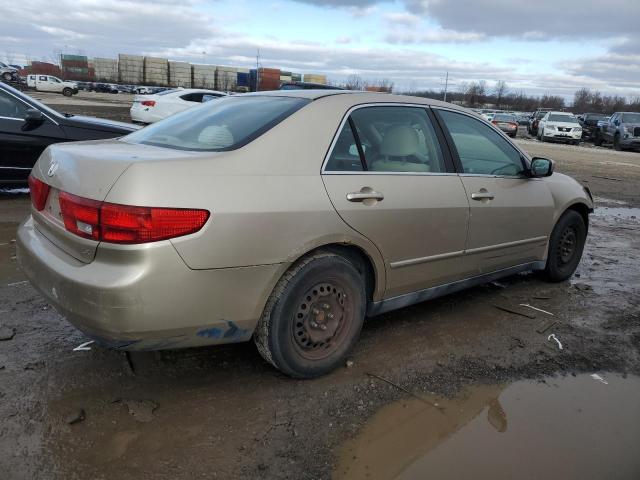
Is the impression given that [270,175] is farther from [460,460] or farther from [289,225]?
[460,460]

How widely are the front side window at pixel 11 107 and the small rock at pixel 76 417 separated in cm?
539

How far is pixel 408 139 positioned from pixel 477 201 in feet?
2.27

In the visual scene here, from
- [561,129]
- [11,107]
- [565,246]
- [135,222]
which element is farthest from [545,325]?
[561,129]

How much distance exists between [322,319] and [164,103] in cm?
1376

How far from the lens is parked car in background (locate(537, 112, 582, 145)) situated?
1097 inches

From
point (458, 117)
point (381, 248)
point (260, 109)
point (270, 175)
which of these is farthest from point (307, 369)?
point (458, 117)

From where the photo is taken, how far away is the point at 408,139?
3.63 metres

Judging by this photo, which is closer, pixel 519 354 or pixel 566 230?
pixel 519 354

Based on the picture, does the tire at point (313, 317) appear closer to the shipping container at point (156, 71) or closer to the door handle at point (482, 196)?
the door handle at point (482, 196)

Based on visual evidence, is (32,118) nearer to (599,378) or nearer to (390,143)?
(390,143)

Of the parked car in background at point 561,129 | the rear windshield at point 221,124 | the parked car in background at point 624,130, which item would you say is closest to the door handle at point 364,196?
the rear windshield at point 221,124

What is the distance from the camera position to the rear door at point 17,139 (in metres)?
6.69

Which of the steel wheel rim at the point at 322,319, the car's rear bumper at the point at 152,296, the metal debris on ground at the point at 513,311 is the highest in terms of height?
the car's rear bumper at the point at 152,296

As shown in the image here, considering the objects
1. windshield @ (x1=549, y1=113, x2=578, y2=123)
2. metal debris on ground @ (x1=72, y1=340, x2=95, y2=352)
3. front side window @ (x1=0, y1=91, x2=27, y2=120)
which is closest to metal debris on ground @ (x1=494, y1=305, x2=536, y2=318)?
metal debris on ground @ (x1=72, y1=340, x2=95, y2=352)
